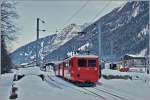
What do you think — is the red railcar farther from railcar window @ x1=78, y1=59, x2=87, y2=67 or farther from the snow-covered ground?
the snow-covered ground

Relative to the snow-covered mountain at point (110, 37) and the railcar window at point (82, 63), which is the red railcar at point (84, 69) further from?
the snow-covered mountain at point (110, 37)

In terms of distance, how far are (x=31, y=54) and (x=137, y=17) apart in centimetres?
10150

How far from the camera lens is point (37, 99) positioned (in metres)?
22.2

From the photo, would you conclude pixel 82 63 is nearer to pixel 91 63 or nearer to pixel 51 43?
pixel 91 63

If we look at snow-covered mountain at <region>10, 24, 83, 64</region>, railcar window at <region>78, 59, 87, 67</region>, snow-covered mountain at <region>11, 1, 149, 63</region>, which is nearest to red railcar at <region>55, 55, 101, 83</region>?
railcar window at <region>78, 59, 87, 67</region>

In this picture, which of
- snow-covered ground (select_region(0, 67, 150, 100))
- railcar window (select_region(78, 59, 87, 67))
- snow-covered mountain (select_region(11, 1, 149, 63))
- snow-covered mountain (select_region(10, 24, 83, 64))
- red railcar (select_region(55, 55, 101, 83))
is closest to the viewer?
snow-covered ground (select_region(0, 67, 150, 100))

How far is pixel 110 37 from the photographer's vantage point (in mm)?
115625

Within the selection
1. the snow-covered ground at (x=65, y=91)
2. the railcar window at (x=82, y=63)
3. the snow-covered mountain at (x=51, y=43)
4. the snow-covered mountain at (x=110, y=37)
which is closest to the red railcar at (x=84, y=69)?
the railcar window at (x=82, y=63)

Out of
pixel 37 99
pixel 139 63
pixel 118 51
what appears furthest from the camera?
pixel 118 51

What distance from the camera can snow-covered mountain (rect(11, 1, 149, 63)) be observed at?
55.2 m

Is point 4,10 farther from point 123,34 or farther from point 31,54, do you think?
point 123,34

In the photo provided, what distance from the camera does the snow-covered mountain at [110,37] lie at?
55156mm

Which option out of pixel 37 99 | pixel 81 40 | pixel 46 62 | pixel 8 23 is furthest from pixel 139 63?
pixel 37 99

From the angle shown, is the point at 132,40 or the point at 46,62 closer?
the point at 46,62
